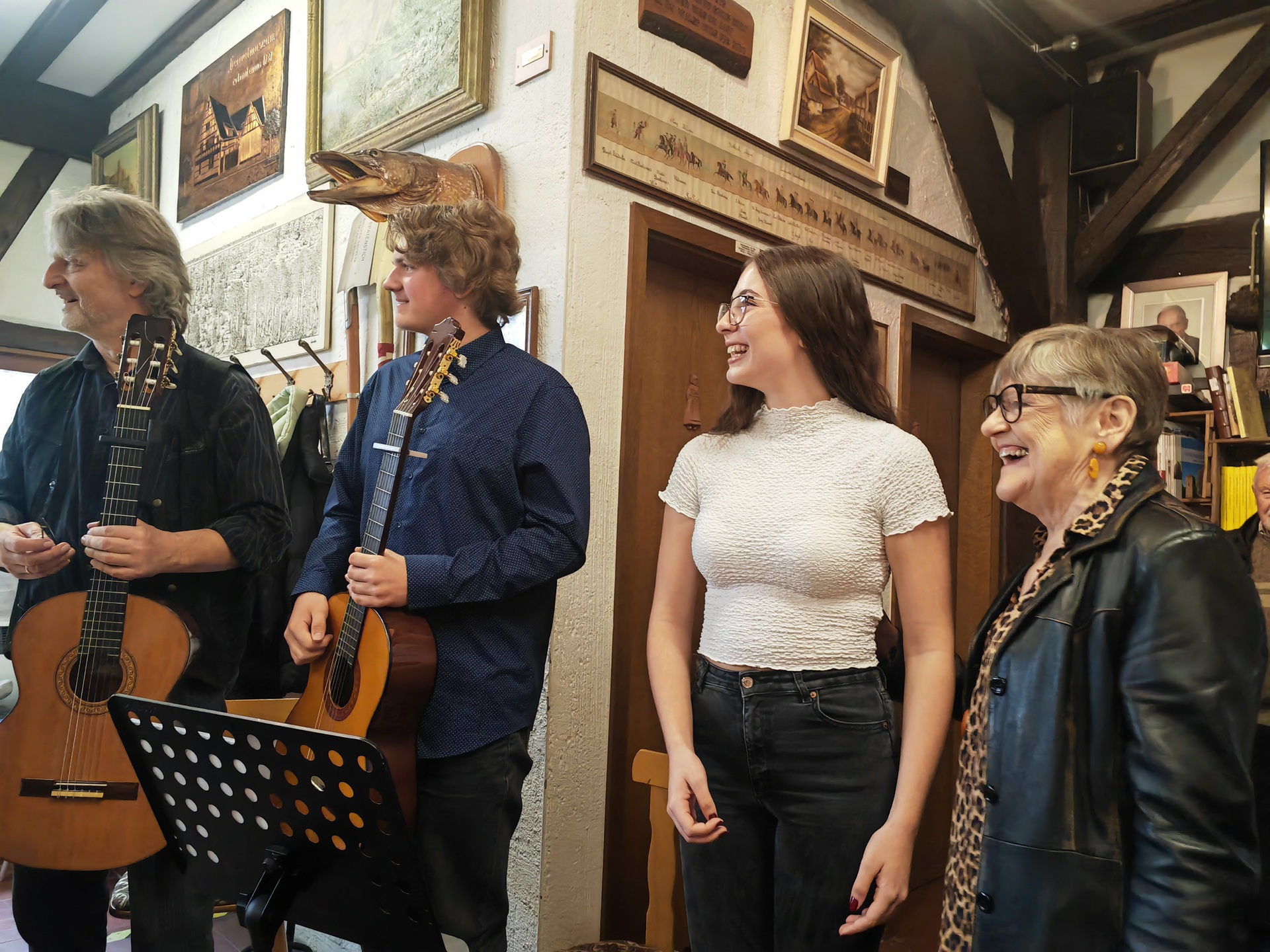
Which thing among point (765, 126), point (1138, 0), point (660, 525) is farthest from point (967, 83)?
point (660, 525)

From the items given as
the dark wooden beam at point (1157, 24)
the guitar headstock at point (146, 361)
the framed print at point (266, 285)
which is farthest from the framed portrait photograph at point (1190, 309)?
the guitar headstock at point (146, 361)

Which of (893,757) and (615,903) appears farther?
(615,903)

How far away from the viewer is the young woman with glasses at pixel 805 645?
4.18 feet

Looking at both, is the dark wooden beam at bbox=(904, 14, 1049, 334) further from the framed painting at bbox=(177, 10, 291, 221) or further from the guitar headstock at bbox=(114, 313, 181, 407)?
the guitar headstock at bbox=(114, 313, 181, 407)

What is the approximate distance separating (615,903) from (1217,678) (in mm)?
1802

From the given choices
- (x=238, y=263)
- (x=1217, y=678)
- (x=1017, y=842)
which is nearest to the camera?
(x=1217, y=678)

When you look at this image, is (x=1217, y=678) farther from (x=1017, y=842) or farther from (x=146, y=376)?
(x=146, y=376)

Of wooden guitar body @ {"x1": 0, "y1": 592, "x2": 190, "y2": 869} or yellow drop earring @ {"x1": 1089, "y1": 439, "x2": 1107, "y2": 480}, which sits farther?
wooden guitar body @ {"x1": 0, "y1": 592, "x2": 190, "y2": 869}

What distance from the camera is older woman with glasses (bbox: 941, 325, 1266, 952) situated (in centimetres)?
96

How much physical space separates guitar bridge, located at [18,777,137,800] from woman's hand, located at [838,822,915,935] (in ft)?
3.78

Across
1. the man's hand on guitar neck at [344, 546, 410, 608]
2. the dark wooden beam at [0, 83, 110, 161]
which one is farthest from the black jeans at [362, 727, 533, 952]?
the dark wooden beam at [0, 83, 110, 161]

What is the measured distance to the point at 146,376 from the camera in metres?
1.61

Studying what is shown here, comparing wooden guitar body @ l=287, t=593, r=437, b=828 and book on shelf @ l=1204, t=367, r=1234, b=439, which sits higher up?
book on shelf @ l=1204, t=367, r=1234, b=439

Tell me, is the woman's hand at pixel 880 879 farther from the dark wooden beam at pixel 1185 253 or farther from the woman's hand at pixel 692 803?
the dark wooden beam at pixel 1185 253
